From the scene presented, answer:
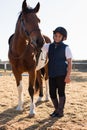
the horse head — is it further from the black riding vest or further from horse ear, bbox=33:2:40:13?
the black riding vest

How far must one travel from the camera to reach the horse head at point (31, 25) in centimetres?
553

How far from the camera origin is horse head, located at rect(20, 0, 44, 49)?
5527 mm

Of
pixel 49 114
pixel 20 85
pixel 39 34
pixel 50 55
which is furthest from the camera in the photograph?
pixel 20 85

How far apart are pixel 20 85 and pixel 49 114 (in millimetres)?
1004

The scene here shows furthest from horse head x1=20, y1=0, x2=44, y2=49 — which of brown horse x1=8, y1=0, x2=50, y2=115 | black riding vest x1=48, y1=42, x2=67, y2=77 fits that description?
black riding vest x1=48, y1=42, x2=67, y2=77

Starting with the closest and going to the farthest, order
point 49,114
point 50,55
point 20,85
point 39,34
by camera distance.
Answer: point 39,34
point 50,55
point 49,114
point 20,85

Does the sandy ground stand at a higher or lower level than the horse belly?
lower

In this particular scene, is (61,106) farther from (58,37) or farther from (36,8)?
(36,8)

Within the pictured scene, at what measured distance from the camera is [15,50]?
21.7ft

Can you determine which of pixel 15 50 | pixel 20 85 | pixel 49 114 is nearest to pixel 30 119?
pixel 49 114

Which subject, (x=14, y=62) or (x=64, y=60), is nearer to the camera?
(x=64, y=60)

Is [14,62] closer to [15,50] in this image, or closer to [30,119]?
[15,50]

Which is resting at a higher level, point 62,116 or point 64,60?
point 64,60

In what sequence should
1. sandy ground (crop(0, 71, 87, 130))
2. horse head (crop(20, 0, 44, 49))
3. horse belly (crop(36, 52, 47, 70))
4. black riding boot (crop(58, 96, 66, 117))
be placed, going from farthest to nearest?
horse belly (crop(36, 52, 47, 70))
black riding boot (crop(58, 96, 66, 117))
horse head (crop(20, 0, 44, 49))
sandy ground (crop(0, 71, 87, 130))
